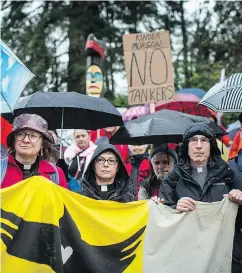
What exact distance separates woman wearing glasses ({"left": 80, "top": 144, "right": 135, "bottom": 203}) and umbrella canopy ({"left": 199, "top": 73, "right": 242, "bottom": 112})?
1317 mm

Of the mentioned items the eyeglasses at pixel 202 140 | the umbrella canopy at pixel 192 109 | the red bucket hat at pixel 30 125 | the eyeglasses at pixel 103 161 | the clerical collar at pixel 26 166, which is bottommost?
the clerical collar at pixel 26 166

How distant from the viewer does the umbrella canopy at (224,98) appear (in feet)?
18.9

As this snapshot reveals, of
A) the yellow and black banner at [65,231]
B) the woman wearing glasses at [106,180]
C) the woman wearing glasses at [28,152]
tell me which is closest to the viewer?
the yellow and black banner at [65,231]

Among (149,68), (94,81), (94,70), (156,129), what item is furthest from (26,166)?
(94,70)

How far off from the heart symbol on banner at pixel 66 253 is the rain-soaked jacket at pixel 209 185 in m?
0.86

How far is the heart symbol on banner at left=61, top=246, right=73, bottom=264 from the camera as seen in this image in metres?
4.23

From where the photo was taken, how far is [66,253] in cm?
425

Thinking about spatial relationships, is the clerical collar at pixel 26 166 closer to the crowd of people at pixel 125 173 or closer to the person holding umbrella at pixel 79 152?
the crowd of people at pixel 125 173

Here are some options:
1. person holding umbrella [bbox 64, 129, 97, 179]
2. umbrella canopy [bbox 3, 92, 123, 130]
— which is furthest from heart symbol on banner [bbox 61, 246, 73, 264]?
person holding umbrella [bbox 64, 129, 97, 179]

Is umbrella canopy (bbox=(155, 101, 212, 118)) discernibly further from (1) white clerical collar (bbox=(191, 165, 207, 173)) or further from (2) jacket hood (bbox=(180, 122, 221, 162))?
(1) white clerical collar (bbox=(191, 165, 207, 173))

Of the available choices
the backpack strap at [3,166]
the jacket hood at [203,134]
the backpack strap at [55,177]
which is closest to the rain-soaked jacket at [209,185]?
the jacket hood at [203,134]

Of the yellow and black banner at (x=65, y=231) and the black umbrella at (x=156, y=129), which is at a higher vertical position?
the black umbrella at (x=156, y=129)

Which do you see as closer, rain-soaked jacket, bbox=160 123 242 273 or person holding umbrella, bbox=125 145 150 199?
rain-soaked jacket, bbox=160 123 242 273

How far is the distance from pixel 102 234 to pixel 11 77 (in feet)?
4.39
